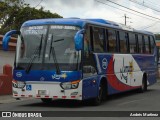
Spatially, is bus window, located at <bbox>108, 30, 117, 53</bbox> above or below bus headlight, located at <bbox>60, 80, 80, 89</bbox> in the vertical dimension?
above

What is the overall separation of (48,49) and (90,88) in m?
2.06

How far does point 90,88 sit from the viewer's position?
15523 millimetres

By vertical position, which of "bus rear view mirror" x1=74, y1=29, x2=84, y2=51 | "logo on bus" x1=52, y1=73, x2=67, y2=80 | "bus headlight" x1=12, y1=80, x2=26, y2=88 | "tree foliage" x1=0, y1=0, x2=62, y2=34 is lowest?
"bus headlight" x1=12, y1=80, x2=26, y2=88

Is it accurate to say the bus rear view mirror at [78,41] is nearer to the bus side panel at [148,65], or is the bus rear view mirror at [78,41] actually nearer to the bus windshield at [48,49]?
the bus windshield at [48,49]

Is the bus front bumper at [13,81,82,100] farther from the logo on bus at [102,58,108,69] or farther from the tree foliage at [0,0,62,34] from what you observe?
the tree foliage at [0,0,62,34]

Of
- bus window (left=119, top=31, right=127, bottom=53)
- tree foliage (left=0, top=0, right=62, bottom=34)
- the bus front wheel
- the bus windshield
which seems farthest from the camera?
tree foliage (left=0, top=0, right=62, bottom=34)

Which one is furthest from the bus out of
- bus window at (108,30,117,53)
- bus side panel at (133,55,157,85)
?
bus side panel at (133,55,157,85)

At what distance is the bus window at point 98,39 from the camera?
54.0ft

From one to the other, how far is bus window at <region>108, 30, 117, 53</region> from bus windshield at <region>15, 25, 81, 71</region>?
316 cm

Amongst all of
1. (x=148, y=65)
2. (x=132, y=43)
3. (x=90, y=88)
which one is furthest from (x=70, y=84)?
(x=148, y=65)

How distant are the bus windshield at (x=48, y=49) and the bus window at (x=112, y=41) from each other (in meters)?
3.16

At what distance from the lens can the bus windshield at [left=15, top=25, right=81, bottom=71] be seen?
14.8 m

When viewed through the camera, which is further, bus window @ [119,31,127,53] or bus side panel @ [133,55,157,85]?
bus side panel @ [133,55,157,85]

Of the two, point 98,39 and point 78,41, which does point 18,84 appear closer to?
point 78,41
